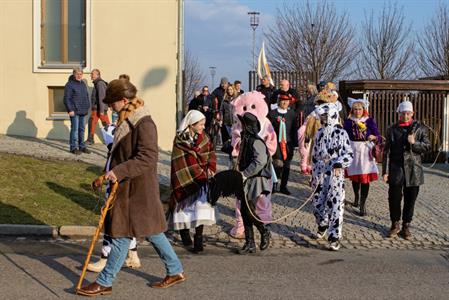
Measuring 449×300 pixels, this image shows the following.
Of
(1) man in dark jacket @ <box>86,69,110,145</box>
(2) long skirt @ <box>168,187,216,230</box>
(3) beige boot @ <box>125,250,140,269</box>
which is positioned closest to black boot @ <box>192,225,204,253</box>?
(2) long skirt @ <box>168,187,216,230</box>

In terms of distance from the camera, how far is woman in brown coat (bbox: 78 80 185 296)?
5949mm

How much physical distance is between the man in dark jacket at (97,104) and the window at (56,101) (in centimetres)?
162

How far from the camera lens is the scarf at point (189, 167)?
7723 millimetres

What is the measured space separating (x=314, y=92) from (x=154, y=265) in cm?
719

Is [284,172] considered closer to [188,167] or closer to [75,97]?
[188,167]

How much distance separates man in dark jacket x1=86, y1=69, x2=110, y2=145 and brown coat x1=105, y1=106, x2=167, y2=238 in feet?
29.3

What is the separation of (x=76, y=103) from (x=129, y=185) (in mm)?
8294

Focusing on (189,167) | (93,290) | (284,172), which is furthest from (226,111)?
(93,290)

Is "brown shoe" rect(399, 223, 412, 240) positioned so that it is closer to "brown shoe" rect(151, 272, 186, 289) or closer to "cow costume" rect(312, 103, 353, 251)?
"cow costume" rect(312, 103, 353, 251)

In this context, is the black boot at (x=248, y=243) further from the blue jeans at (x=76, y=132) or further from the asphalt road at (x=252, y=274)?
the blue jeans at (x=76, y=132)

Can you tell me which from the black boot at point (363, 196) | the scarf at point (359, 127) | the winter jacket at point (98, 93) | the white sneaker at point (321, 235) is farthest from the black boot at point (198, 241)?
the winter jacket at point (98, 93)

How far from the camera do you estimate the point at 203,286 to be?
6.52 meters

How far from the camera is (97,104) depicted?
598 inches

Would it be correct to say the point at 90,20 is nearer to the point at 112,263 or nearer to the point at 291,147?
the point at 291,147
